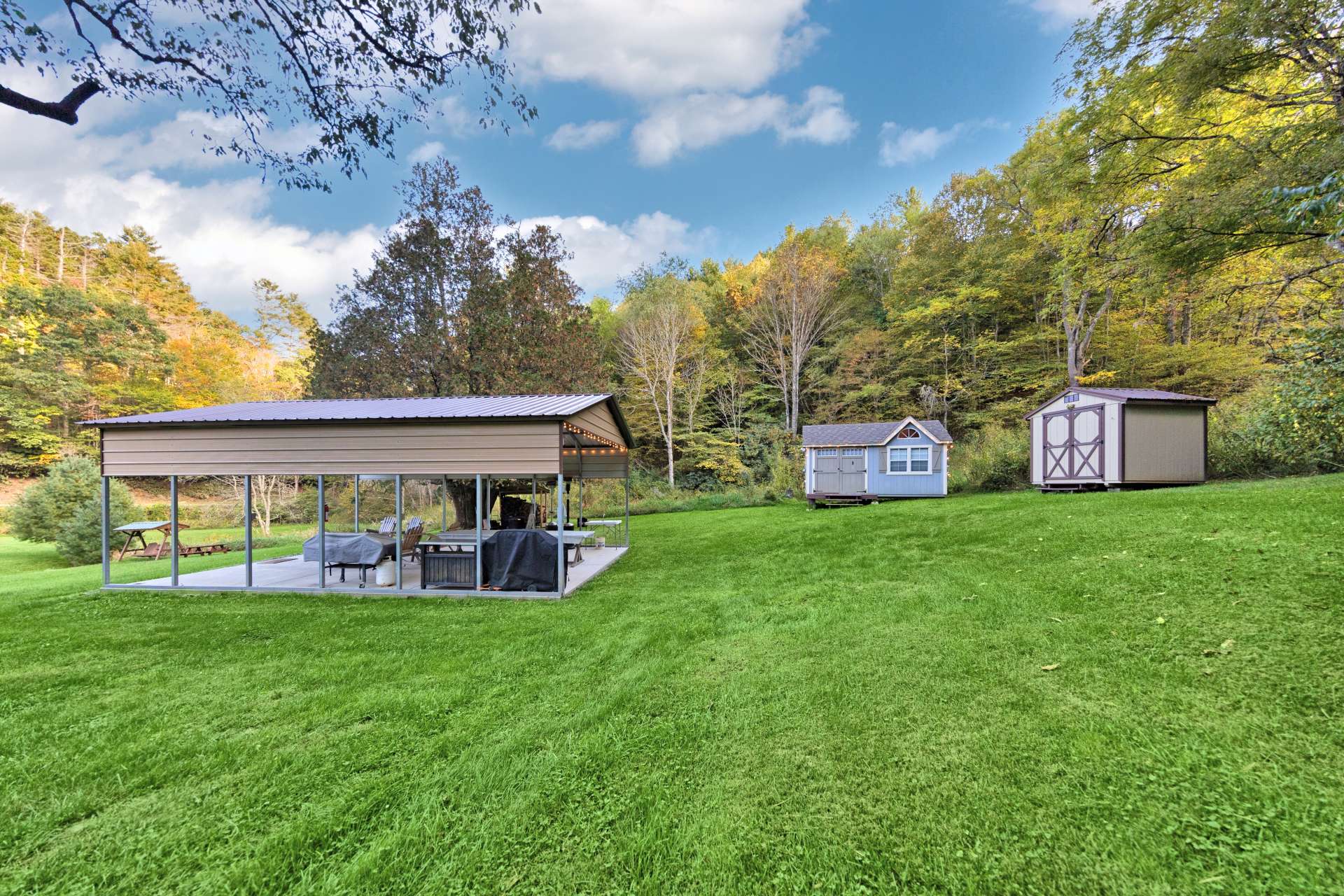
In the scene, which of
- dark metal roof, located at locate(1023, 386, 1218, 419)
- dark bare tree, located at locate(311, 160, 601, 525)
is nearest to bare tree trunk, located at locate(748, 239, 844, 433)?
dark metal roof, located at locate(1023, 386, 1218, 419)

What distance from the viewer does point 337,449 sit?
22.9 ft

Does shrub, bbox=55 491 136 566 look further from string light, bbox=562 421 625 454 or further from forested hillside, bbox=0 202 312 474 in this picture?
string light, bbox=562 421 625 454

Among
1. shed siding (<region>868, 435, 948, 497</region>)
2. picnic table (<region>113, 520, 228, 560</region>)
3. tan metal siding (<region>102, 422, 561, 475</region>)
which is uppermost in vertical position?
tan metal siding (<region>102, 422, 561, 475</region>)

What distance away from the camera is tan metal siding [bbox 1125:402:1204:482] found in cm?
1108

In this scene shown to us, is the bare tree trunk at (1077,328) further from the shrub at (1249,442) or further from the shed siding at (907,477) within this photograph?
the shed siding at (907,477)

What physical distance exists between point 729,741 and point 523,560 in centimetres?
463

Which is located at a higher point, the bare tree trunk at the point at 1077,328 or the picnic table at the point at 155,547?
the bare tree trunk at the point at 1077,328

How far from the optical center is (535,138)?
1426 cm

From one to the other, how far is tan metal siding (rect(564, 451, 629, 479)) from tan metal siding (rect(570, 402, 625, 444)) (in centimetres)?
88

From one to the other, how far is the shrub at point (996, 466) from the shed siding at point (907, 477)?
111cm

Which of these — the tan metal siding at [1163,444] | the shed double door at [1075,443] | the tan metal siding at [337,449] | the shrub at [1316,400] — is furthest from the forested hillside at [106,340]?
the shrub at [1316,400]

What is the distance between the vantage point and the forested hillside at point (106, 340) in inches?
845

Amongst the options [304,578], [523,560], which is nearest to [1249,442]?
[523,560]

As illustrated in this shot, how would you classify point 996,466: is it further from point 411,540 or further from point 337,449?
point 337,449
